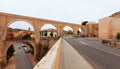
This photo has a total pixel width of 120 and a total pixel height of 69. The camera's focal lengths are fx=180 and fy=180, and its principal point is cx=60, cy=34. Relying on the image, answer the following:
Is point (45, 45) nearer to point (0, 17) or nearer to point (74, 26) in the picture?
point (0, 17)

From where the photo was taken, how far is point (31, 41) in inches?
1706

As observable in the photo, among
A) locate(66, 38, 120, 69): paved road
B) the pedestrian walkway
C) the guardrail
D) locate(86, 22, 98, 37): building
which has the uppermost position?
locate(86, 22, 98, 37): building

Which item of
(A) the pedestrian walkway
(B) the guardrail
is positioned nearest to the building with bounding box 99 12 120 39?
(A) the pedestrian walkway

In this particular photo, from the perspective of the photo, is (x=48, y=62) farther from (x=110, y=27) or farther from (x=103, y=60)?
(x=110, y=27)

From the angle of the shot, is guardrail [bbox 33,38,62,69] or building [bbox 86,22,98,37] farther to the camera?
building [bbox 86,22,98,37]

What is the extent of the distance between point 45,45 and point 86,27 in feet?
107

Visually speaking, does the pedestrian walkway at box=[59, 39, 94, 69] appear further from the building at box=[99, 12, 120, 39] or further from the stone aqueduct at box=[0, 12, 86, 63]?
the building at box=[99, 12, 120, 39]

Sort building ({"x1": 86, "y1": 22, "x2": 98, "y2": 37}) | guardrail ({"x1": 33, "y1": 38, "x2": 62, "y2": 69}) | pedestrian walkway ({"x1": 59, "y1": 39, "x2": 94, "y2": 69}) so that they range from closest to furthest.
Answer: guardrail ({"x1": 33, "y1": 38, "x2": 62, "y2": 69}), pedestrian walkway ({"x1": 59, "y1": 39, "x2": 94, "y2": 69}), building ({"x1": 86, "y1": 22, "x2": 98, "y2": 37})

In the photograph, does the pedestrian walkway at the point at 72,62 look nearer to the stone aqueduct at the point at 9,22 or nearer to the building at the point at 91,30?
the stone aqueduct at the point at 9,22

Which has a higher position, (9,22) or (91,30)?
(9,22)

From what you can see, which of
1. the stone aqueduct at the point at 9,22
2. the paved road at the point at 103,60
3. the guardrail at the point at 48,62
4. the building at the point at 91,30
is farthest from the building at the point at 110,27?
the guardrail at the point at 48,62

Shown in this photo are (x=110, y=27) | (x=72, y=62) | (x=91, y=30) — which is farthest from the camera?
(x=91, y=30)

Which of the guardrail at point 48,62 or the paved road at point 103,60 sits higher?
the guardrail at point 48,62

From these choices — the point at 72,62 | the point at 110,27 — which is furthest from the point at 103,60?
the point at 110,27
